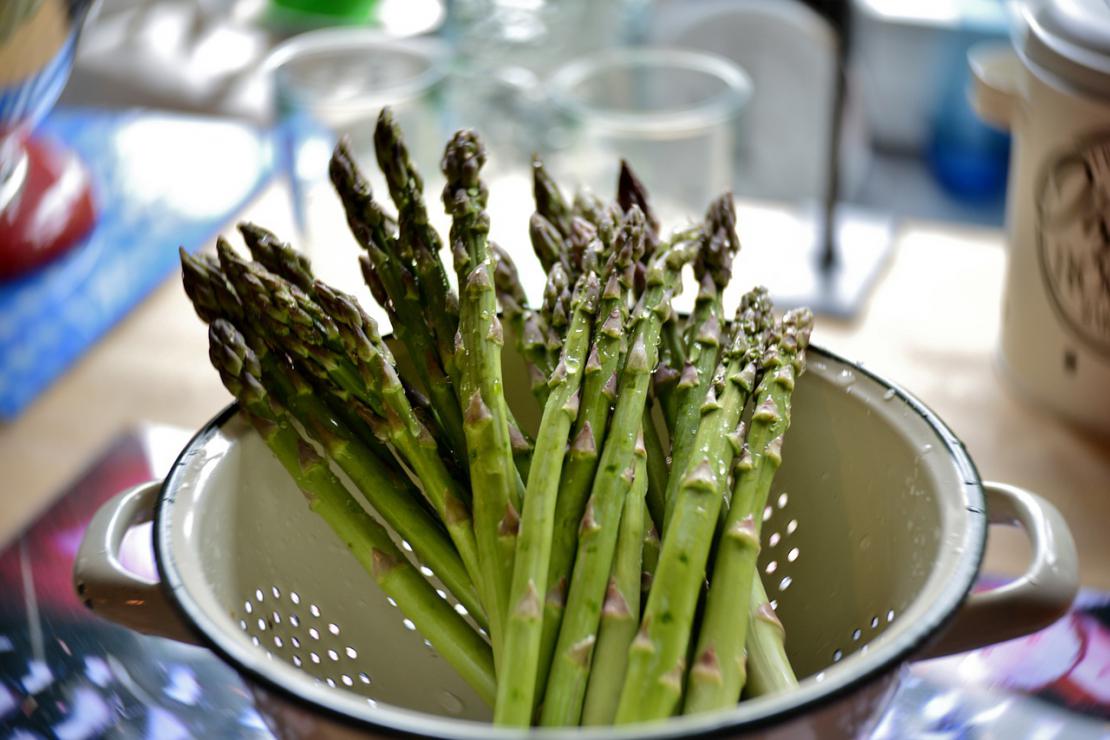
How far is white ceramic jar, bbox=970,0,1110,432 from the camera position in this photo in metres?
0.65

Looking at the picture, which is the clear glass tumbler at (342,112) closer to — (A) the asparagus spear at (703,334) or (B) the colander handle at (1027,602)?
(A) the asparagus spear at (703,334)

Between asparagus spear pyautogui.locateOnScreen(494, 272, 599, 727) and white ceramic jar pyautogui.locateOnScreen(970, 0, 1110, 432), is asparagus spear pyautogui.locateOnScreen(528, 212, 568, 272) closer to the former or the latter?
asparagus spear pyautogui.locateOnScreen(494, 272, 599, 727)

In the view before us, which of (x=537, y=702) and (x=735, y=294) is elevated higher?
(x=537, y=702)

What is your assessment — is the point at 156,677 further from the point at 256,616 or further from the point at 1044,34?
the point at 1044,34

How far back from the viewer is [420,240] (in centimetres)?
56

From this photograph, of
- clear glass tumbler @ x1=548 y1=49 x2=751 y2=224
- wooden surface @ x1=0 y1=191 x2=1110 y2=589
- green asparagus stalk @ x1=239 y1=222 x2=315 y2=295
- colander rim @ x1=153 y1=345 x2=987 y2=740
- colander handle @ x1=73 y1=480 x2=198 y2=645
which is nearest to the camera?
colander rim @ x1=153 y1=345 x2=987 y2=740

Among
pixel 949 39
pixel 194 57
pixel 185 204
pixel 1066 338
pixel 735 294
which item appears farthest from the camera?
pixel 949 39

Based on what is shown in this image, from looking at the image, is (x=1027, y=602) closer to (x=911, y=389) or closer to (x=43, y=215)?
(x=911, y=389)

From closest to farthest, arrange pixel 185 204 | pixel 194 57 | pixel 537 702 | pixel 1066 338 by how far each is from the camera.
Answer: pixel 537 702
pixel 1066 338
pixel 185 204
pixel 194 57

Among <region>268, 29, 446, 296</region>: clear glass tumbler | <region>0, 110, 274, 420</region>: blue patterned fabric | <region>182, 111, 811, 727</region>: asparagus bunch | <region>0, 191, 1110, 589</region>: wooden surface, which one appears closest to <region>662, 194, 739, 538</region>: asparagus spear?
<region>182, 111, 811, 727</region>: asparagus bunch

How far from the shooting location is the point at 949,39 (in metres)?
1.87

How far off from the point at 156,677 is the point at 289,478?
0.61 feet

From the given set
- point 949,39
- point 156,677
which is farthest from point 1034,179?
point 949,39

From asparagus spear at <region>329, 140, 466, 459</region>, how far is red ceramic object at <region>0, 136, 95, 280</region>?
44cm
